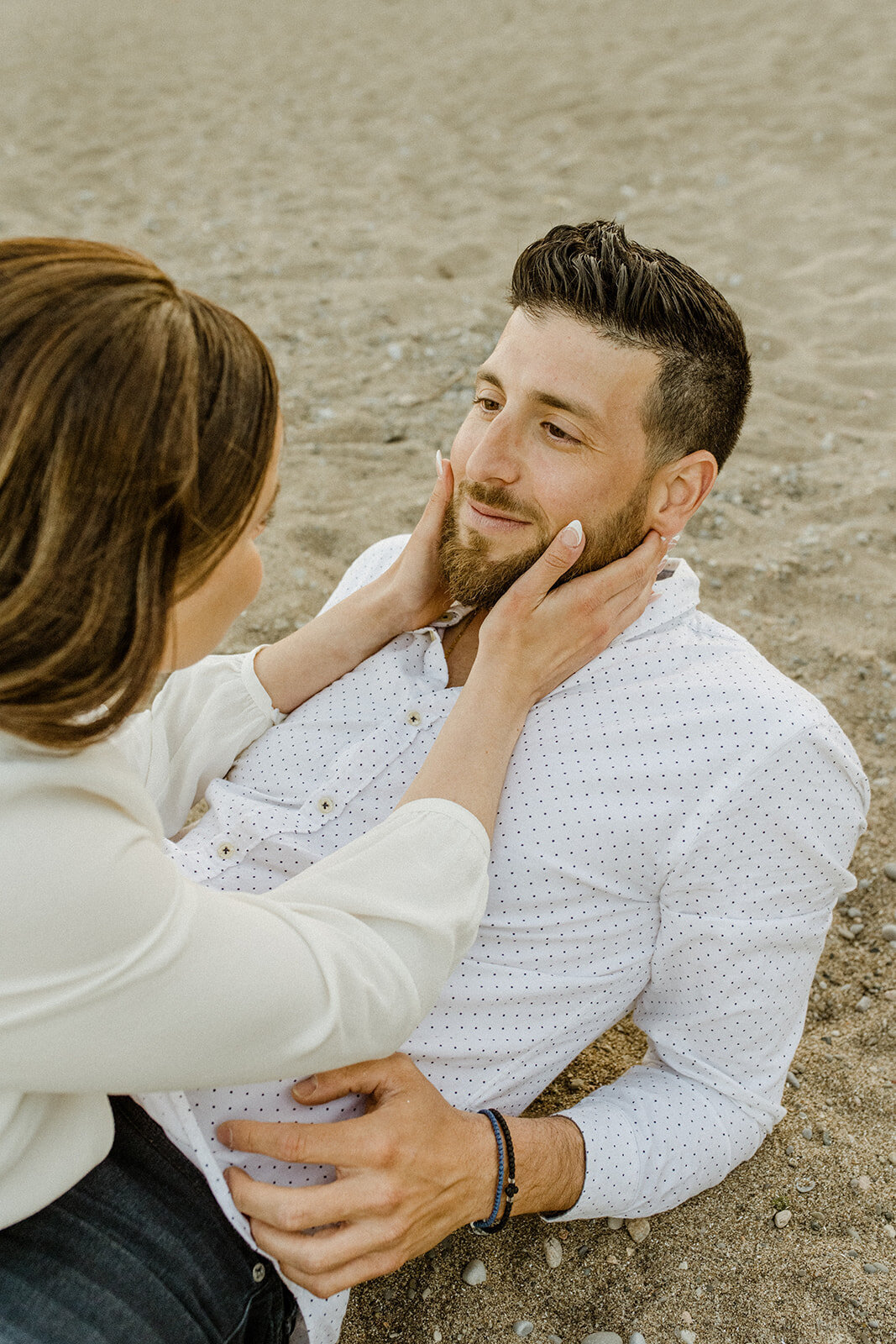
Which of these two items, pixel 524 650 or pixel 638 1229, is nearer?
A: pixel 524 650

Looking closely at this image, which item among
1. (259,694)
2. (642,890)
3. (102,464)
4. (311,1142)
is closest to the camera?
(102,464)

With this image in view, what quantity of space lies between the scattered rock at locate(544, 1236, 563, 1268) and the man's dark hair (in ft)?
5.98

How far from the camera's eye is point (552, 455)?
8.70 ft

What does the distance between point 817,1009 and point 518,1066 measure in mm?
1125

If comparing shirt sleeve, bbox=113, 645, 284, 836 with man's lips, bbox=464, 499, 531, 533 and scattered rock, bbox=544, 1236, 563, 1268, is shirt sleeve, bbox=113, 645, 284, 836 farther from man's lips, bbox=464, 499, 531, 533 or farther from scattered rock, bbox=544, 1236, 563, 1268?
scattered rock, bbox=544, 1236, 563, 1268

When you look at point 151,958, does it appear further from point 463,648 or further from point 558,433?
point 558,433

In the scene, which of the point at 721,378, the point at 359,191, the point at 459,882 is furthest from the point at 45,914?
the point at 359,191

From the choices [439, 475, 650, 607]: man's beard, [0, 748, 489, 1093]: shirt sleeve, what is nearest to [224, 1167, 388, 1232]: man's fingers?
[0, 748, 489, 1093]: shirt sleeve

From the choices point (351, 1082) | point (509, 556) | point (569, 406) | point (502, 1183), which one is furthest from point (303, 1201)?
point (569, 406)

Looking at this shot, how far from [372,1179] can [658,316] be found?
1.97 m

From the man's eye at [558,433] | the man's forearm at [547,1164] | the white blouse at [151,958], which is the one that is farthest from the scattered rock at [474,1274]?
the man's eye at [558,433]

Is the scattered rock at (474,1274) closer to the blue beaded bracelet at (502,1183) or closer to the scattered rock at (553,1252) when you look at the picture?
the scattered rock at (553,1252)

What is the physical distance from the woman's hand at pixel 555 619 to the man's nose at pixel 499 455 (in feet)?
0.83

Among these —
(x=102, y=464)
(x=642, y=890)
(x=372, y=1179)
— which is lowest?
(x=372, y=1179)
